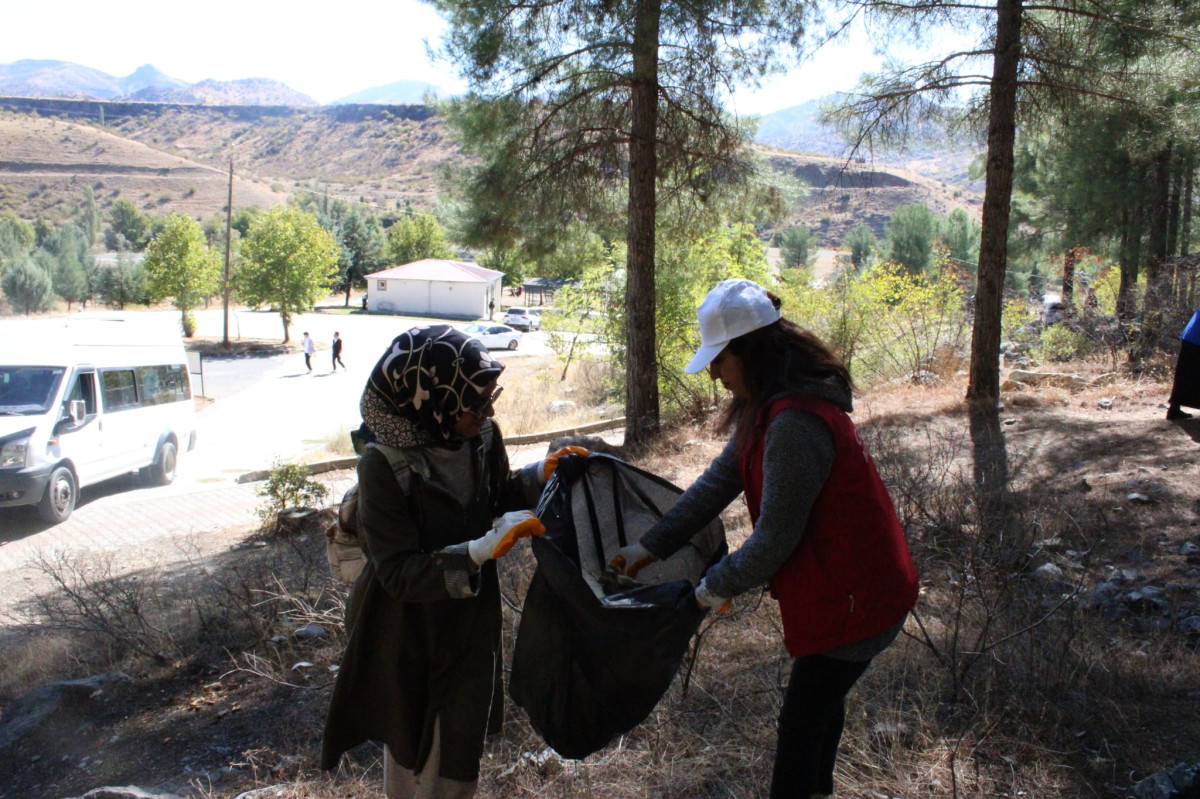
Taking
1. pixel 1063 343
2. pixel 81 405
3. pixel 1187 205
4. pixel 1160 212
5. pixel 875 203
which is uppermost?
pixel 875 203

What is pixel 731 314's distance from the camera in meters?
2.10

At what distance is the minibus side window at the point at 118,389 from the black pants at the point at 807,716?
41.6ft

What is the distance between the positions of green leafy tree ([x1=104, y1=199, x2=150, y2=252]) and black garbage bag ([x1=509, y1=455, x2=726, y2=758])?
95.1 meters

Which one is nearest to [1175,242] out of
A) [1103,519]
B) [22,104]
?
[1103,519]

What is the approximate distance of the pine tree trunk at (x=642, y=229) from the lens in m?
9.88

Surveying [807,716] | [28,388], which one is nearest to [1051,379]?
[807,716]

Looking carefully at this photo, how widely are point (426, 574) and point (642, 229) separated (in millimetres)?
8759

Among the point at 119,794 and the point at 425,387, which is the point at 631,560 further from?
the point at 119,794

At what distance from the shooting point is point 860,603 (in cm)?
203

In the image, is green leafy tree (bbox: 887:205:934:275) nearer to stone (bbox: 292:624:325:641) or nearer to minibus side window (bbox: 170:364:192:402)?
minibus side window (bbox: 170:364:192:402)

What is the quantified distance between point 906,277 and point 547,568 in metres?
13.2

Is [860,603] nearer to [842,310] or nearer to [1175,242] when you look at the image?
[842,310]

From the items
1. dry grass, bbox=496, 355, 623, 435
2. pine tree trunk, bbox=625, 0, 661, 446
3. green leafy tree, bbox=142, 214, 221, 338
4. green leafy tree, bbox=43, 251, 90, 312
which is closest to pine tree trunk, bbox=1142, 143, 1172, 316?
pine tree trunk, bbox=625, 0, 661, 446

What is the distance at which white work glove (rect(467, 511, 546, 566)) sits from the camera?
201 cm
